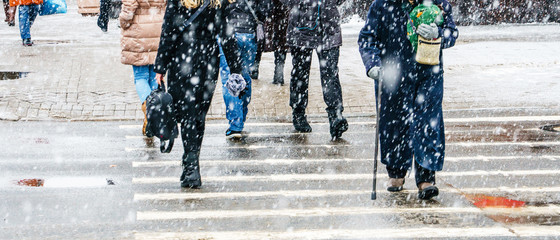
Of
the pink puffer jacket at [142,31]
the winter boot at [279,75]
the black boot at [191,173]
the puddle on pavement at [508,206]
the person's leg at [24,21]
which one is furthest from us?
the person's leg at [24,21]

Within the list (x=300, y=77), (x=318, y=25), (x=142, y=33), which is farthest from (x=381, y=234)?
(x=142, y=33)

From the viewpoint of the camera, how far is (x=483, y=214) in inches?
233

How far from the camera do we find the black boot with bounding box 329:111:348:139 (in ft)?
28.6

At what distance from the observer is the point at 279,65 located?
11.7 m

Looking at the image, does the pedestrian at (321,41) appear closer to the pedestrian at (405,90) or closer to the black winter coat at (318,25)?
the black winter coat at (318,25)

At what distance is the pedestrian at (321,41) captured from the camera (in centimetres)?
855

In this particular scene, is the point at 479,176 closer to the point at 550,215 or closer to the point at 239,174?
the point at 550,215

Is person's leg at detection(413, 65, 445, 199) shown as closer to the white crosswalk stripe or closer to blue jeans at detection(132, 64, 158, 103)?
the white crosswalk stripe

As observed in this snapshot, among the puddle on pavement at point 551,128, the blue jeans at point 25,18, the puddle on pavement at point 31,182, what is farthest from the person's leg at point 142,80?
the blue jeans at point 25,18

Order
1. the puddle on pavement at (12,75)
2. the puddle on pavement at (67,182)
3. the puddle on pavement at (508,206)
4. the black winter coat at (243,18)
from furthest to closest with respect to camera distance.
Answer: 1. the puddle on pavement at (12,75)
2. the black winter coat at (243,18)
3. the puddle on pavement at (67,182)
4. the puddle on pavement at (508,206)

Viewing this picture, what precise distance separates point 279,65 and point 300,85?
110 inches

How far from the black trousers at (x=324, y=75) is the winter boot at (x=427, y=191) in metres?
2.57

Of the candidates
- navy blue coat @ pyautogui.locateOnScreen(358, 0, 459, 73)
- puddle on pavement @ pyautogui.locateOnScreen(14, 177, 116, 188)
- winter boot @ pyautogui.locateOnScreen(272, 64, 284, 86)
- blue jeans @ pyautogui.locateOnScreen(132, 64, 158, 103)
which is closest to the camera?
navy blue coat @ pyautogui.locateOnScreen(358, 0, 459, 73)

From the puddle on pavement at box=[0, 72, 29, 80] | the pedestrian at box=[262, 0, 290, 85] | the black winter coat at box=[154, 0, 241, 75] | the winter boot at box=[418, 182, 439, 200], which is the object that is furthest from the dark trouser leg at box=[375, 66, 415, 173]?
the puddle on pavement at box=[0, 72, 29, 80]
